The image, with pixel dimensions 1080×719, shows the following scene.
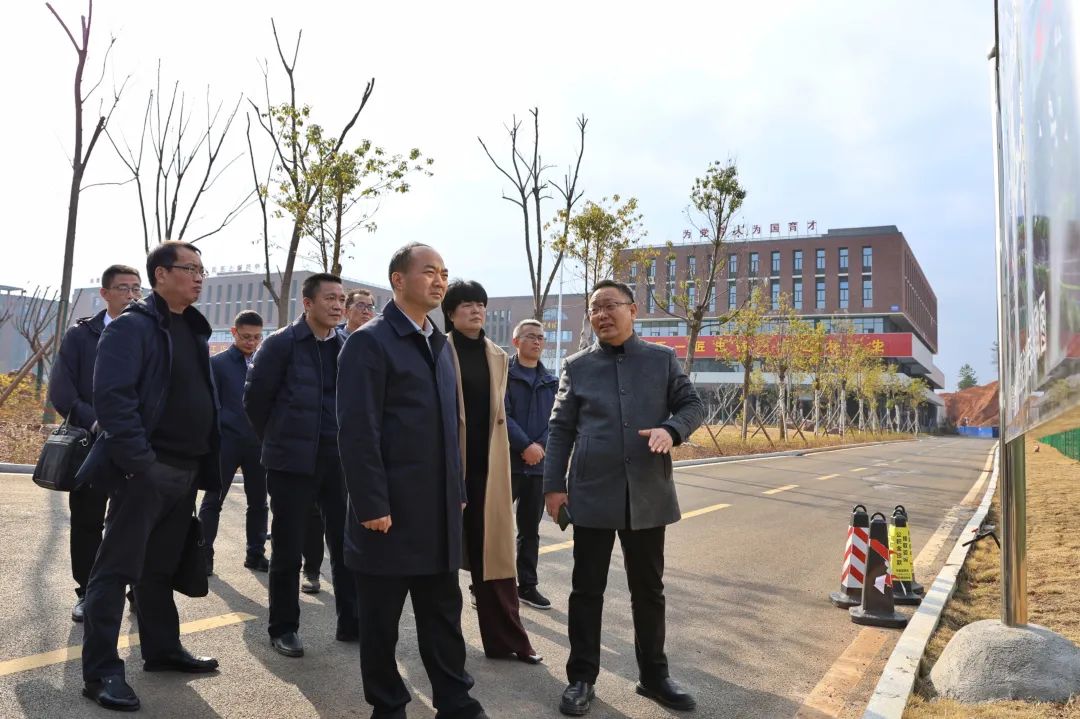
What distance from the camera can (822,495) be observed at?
13547mm

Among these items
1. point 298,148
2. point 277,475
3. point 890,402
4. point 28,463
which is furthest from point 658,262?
point 277,475

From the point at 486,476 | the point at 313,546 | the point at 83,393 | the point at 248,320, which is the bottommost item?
the point at 313,546

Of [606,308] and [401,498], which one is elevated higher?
[606,308]

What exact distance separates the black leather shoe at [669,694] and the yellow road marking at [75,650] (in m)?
2.41

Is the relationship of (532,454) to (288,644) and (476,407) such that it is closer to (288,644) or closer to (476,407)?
(476,407)

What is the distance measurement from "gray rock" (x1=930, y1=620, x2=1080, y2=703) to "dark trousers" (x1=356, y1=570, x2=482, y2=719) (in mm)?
2427

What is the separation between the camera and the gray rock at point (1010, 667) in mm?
3730

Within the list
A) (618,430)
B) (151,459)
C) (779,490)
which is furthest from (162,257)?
(779,490)

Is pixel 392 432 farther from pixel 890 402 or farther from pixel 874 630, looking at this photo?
pixel 890 402

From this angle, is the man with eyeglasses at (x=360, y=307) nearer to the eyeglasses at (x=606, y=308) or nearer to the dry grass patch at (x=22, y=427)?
the eyeglasses at (x=606, y=308)

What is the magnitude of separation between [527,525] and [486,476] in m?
1.74

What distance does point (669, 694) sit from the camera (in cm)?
367

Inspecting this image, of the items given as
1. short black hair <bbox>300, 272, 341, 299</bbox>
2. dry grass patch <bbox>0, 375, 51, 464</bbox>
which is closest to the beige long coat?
short black hair <bbox>300, 272, 341, 299</bbox>

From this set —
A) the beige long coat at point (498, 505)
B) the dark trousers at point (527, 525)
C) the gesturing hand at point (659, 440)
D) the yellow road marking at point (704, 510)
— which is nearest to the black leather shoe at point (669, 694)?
the beige long coat at point (498, 505)
